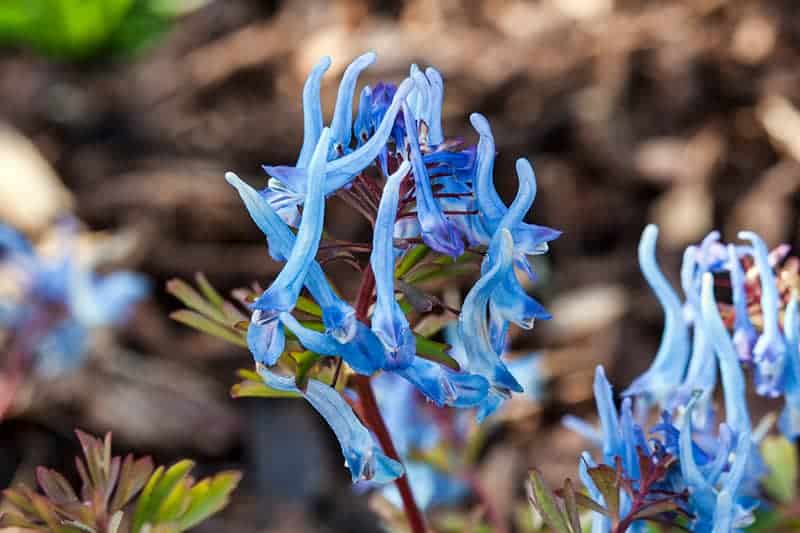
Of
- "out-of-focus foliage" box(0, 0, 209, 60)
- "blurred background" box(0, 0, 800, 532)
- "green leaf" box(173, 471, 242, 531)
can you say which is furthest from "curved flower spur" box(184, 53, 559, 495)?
"out-of-focus foliage" box(0, 0, 209, 60)

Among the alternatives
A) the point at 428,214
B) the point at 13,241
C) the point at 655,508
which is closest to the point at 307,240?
the point at 428,214

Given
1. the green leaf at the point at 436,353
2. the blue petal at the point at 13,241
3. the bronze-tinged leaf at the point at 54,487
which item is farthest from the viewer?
the blue petal at the point at 13,241

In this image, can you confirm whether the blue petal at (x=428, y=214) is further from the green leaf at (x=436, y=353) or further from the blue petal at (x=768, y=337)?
the blue petal at (x=768, y=337)

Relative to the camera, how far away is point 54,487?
54.0 inches

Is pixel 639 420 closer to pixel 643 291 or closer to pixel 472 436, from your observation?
pixel 472 436

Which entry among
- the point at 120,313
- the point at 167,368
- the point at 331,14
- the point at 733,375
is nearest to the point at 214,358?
the point at 167,368

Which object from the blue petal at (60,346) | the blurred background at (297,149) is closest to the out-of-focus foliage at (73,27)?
the blurred background at (297,149)

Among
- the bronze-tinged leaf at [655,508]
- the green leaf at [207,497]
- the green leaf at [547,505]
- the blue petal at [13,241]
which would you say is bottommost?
the bronze-tinged leaf at [655,508]

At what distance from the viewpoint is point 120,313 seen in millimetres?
3816

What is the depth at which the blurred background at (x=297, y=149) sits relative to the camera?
3770 mm

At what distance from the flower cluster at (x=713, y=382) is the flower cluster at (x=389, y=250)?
24cm

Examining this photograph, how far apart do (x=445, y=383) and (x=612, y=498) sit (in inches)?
12.3

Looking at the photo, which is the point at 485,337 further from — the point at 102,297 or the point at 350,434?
the point at 102,297

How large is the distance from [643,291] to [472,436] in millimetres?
2113
